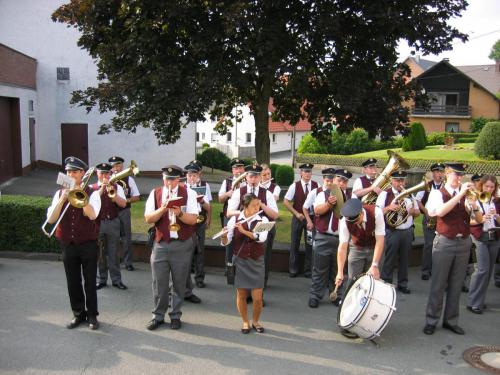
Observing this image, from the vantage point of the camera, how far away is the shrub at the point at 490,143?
2891 cm

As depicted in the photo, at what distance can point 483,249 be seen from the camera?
739 cm

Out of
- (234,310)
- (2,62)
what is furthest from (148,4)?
(2,62)

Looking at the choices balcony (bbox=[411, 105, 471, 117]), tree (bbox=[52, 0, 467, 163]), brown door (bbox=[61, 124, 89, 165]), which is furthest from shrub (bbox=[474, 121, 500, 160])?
balcony (bbox=[411, 105, 471, 117])

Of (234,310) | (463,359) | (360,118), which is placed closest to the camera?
(463,359)

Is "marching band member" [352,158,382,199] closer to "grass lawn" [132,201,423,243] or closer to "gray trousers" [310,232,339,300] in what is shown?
"gray trousers" [310,232,339,300]

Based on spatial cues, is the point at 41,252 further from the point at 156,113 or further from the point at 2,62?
the point at 2,62

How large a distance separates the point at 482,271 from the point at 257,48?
517cm

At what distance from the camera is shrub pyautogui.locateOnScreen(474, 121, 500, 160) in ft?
94.8

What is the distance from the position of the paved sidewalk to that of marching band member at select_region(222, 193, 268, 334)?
48cm

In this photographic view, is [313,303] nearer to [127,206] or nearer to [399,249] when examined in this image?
[399,249]

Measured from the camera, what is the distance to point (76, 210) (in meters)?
6.14

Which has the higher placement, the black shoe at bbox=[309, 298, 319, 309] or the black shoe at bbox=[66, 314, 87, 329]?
the black shoe at bbox=[66, 314, 87, 329]

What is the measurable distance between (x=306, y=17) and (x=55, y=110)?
15.5m

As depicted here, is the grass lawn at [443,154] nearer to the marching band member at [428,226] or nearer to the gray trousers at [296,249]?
Answer: the marching band member at [428,226]
